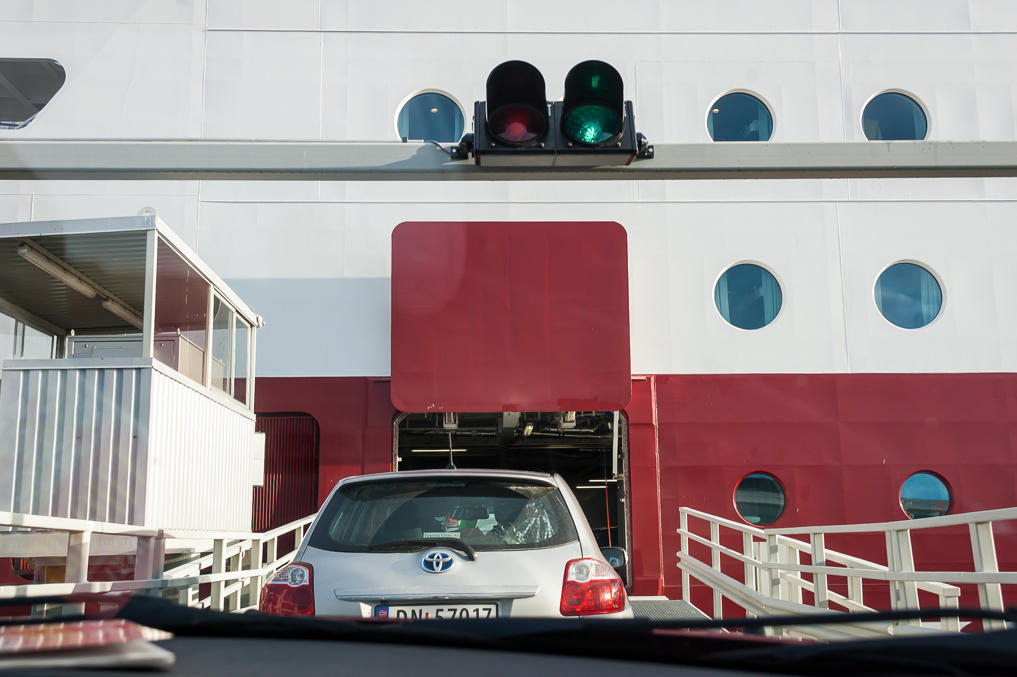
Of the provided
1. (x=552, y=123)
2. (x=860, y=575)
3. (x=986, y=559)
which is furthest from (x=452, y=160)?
(x=860, y=575)

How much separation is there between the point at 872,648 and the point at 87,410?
752cm

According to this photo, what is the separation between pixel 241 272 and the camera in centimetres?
1217

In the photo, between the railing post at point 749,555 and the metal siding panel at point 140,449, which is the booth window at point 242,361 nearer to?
the metal siding panel at point 140,449

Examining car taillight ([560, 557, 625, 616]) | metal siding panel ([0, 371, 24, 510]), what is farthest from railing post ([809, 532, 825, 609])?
metal siding panel ([0, 371, 24, 510])

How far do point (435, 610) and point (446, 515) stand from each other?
1.65ft

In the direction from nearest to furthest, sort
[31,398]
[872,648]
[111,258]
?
1. [872,648]
2. [31,398]
3. [111,258]

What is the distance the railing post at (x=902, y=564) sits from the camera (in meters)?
5.59

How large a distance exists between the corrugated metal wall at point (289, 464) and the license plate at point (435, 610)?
794 cm

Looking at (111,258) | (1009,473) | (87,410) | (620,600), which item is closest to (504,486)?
(620,600)

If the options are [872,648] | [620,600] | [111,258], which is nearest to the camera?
[872,648]

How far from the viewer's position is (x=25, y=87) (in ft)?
42.5

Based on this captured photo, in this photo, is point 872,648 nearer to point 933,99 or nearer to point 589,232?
point 589,232

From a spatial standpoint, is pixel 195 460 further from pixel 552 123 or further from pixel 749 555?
pixel 552 123

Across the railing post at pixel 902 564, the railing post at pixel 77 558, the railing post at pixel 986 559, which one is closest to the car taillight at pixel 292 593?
the railing post at pixel 77 558
